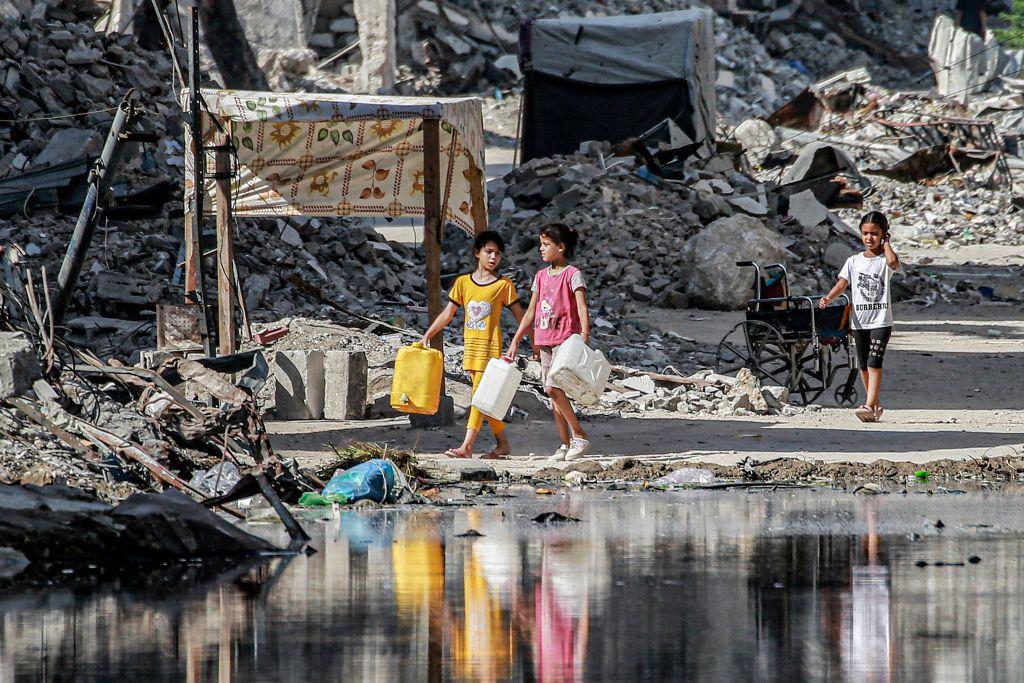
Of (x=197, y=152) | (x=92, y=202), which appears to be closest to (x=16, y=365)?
(x=197, y=152)

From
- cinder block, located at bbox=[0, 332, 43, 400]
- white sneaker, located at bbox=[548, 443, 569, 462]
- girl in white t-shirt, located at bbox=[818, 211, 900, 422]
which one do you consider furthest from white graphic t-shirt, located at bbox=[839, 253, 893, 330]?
cinder block, located at bbox=[0, 332, 43, 400]

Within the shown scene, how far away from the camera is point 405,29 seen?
43.4 m

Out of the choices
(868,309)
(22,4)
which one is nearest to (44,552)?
(868,309)

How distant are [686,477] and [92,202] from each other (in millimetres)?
6054

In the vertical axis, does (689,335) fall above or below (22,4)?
below

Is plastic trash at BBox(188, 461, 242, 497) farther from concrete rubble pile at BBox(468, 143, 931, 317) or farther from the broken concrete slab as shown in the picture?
the broken concrete slab

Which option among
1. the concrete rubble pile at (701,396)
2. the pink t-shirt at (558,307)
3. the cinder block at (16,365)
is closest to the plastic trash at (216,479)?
the cinder block at (16,365)

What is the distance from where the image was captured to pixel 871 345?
40.1ft

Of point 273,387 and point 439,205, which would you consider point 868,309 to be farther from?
point 273,387

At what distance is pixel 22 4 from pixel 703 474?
61.6ft

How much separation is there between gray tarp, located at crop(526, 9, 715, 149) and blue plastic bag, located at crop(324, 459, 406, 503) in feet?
68.8

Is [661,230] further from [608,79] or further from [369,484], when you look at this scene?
[369,484]

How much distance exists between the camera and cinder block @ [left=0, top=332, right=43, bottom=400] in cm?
854

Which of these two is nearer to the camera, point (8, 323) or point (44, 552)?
point (44, 552)
